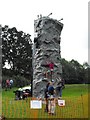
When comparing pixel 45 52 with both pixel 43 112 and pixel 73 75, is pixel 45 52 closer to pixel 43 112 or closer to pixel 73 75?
pixel 43 112

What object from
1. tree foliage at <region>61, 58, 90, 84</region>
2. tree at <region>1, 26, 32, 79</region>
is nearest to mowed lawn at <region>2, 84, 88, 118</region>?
tree at <region>1, 26, 32, 79</region>

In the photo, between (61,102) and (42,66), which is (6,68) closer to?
(42,66)

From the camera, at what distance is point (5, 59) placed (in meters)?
75.8

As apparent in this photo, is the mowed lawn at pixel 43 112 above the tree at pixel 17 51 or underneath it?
underneath

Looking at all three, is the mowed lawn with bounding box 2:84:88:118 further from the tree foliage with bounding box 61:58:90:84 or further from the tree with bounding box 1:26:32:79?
the tree foliage with bounding box 61:58:90:84

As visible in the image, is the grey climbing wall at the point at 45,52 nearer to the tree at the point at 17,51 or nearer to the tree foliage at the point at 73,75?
the tree at the point at 17,51

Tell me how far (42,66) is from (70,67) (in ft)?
243

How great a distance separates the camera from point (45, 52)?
25.8 metres

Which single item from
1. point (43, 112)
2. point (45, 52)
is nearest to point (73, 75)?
point (45, 52)

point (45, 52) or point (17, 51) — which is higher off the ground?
point (17, 51)

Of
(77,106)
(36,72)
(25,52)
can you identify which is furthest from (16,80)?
(77,106)

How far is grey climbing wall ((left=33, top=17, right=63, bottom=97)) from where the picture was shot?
25.6 m

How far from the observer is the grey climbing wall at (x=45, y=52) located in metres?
25.6

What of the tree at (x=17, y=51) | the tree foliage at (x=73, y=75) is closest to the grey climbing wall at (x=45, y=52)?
the tree at (x=17, y=51)
